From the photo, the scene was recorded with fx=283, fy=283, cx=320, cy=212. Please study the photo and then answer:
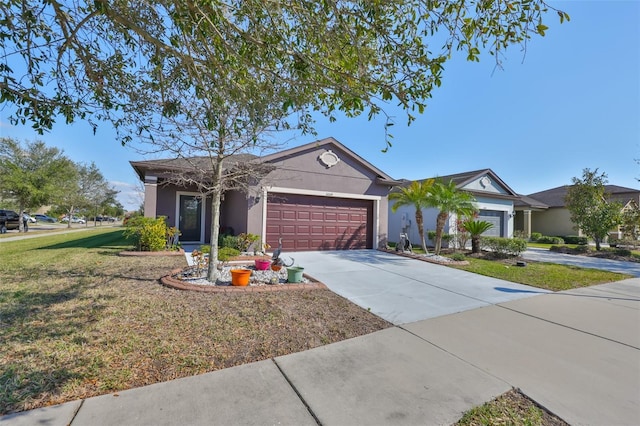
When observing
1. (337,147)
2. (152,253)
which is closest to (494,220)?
(337,147)

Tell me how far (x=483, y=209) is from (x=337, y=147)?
11.1m

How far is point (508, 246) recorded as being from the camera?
12.5m

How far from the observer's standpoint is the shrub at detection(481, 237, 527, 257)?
40.1 ft

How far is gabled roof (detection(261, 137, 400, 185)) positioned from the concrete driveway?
4.22 metres

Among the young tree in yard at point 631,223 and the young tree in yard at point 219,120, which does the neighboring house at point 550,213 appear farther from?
the young tree in yard at point 219,120

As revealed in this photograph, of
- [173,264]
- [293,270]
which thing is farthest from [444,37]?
[173,264]

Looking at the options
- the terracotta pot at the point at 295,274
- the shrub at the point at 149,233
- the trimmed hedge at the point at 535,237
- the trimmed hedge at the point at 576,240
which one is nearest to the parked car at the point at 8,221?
the shrub at the point at 149,233

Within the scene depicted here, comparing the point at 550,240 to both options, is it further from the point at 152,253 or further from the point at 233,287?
the point at 152,253

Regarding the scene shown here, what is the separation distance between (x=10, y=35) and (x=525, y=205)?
28.1 m

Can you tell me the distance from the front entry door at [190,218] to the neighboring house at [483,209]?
443 inches

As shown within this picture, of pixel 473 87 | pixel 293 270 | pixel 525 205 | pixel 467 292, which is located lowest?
pixel 467 292

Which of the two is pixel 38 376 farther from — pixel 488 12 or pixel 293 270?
pixel 488 12

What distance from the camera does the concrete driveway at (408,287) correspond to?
17.3 ft

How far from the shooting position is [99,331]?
374 cm
